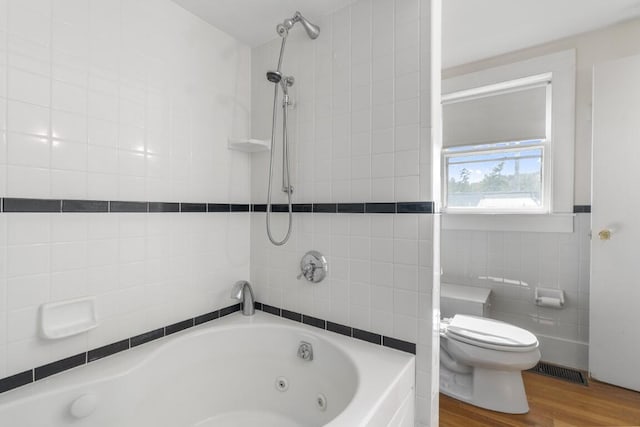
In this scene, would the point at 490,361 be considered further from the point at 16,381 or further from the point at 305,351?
the point at 16,381

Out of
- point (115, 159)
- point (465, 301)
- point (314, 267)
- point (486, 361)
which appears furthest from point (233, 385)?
point (465, 301)

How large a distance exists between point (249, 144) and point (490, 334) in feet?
5.97

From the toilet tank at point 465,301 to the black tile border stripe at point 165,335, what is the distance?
→ 3.63 feet

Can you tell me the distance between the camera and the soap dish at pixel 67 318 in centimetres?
109

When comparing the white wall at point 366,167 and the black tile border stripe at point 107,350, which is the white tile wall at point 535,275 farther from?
the black tile border stripe at point 107,350

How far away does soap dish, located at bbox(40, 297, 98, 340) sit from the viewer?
1089 mm

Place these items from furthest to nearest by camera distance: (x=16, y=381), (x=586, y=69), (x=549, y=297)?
1. (x=549, y=297)
2. (x=586, y=69)
3. (x=16, y=381)

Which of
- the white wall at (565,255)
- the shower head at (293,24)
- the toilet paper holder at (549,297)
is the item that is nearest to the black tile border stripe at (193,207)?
the shower head at (293,24)

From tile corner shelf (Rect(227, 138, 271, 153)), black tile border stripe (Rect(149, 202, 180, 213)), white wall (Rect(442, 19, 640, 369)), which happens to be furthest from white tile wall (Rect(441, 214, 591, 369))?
black tile border stripe (Rect(149, 202, 180, 213))

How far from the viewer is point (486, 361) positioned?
5.56ft

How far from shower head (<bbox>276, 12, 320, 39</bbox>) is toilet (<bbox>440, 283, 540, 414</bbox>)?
6.25 feet

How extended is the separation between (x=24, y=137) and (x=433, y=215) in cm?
158

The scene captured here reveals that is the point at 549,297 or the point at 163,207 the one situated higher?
the point at 163,207

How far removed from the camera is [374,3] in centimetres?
141
